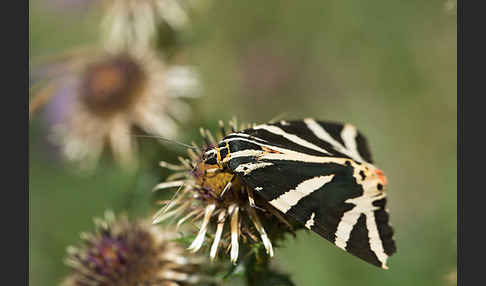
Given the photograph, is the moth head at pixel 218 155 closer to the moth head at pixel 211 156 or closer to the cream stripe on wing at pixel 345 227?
the moth head at pixel 211 156

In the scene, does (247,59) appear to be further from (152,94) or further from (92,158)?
(92,158)

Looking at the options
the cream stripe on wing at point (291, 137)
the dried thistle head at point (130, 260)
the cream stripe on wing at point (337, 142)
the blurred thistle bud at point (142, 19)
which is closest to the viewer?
the cream stripe on wing at point (291, 137)

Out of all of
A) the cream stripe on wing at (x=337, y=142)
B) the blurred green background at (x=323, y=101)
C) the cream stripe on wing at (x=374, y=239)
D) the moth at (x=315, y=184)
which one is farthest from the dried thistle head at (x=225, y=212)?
the blurred green background at (x=323, y=101)

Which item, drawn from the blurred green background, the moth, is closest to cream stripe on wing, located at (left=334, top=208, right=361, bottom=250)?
the moth

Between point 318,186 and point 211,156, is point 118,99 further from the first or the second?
point 318,186

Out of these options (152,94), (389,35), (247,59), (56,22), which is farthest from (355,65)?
(56,22)
